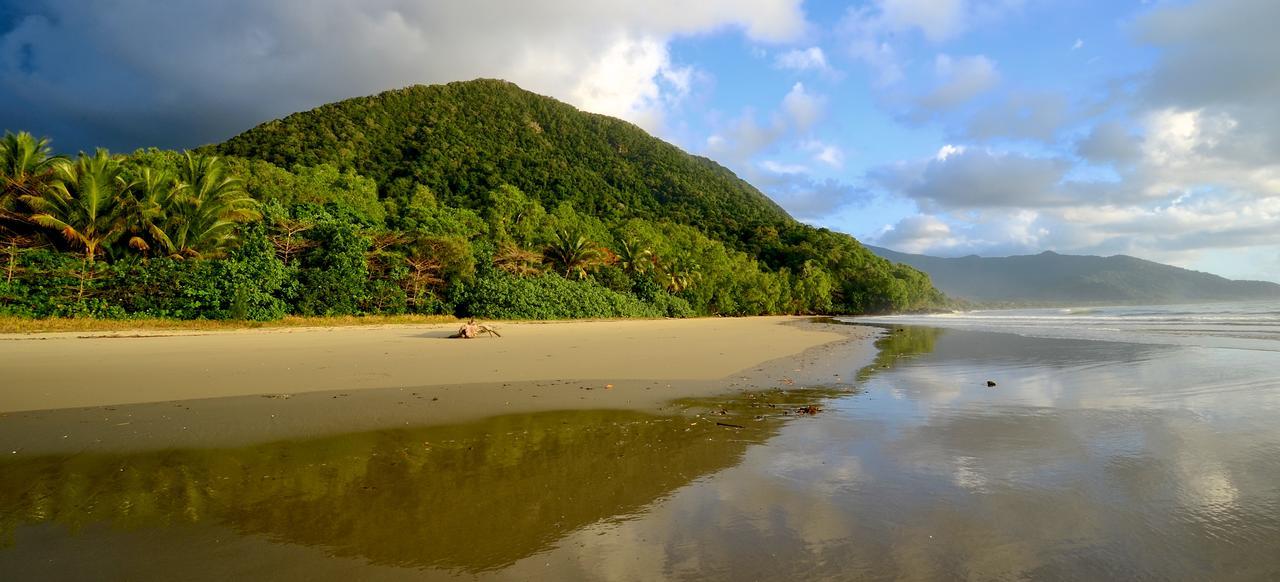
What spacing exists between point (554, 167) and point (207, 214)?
56389 millimetres

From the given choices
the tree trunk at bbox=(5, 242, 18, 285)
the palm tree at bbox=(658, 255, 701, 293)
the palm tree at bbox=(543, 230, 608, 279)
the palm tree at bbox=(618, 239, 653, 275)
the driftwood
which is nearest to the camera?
the driftwood

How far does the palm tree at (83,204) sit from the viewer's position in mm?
20531

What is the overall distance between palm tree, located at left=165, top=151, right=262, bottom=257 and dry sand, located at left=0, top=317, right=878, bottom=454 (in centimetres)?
851

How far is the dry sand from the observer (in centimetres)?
620

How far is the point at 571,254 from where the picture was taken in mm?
40219

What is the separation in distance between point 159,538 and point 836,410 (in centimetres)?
658

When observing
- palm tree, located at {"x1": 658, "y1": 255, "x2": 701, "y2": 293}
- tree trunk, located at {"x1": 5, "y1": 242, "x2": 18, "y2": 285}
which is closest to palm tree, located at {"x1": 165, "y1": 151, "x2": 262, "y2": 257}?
tree trunk, located at {"x1": 5, "y1": 242, "x2": 18, "y2": 285}

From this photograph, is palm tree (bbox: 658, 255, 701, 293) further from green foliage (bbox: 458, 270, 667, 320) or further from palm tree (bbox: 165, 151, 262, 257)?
palm tree (bbox: 165, 151, 262, 257)

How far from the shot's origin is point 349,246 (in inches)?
1054

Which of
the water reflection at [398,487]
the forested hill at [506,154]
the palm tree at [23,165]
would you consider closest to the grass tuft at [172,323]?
the palm tree at [23,165]

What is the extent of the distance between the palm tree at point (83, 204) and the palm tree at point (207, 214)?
1.79 meters

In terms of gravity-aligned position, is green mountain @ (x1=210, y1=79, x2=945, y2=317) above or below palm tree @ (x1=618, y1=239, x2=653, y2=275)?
above

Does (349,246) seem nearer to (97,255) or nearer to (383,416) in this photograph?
(97,255)

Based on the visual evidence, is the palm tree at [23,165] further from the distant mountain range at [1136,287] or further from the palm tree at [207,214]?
the distant mountain range at [1136,287]
